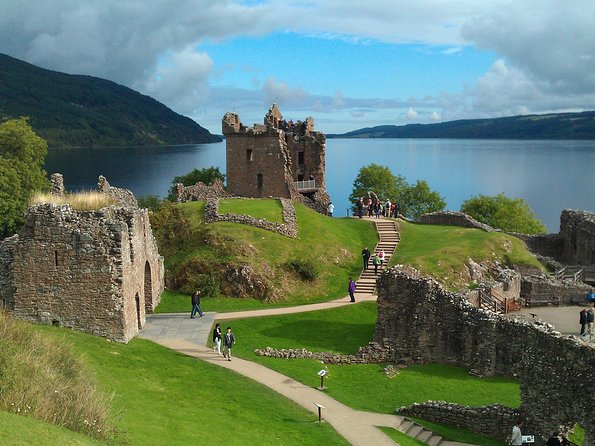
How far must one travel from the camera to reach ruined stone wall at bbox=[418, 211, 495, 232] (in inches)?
2010

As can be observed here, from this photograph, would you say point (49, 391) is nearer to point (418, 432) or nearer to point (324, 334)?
point (418, 432)

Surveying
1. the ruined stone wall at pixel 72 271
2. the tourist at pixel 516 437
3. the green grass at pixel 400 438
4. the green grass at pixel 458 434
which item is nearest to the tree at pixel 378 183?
the ruined stone wall at pixel 72 271

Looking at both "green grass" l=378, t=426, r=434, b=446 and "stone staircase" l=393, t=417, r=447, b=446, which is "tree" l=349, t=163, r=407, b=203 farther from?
"green grass" l=378, t=426, r=434, b=446

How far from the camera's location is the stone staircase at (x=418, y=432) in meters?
20.1

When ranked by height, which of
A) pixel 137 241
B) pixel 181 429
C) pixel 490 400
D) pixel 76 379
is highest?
pixel 137 241

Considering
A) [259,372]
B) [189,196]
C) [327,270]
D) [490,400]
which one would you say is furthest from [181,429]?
[189,196]

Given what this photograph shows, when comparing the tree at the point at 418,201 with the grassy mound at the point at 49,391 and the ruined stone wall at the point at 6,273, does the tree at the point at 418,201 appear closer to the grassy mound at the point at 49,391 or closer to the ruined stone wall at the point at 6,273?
the ruined stone wall at the point at 6,273

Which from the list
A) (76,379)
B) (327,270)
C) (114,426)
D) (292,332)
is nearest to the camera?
(114,426)

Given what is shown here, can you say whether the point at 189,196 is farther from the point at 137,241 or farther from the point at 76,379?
the point at 76,379

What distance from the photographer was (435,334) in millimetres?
27609

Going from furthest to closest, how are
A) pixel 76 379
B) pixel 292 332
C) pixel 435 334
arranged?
pixel 292 332 < pixel 435 334 < pixel 76 379

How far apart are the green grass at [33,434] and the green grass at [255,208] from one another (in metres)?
31.1

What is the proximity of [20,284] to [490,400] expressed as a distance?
20.3 metres

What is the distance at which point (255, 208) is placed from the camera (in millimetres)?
45094
